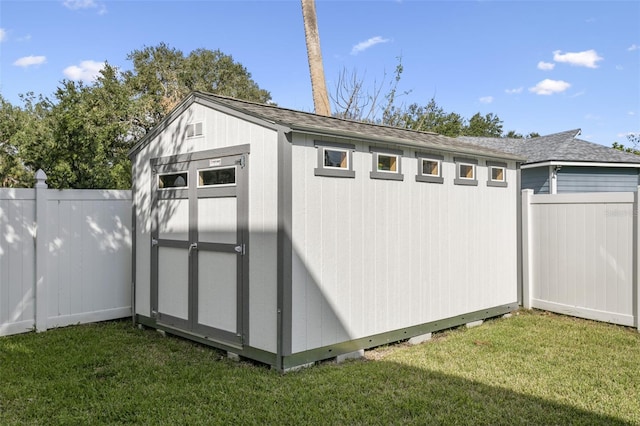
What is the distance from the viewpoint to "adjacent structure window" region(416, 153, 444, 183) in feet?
16.5

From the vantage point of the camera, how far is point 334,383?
11.6 ft

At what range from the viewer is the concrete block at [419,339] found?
486 cm

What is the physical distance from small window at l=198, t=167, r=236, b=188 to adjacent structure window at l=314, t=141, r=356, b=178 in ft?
2.77

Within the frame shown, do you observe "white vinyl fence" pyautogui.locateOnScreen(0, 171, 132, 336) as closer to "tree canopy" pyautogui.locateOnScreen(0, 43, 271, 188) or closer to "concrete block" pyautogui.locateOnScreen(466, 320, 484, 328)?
"tree canopy" pyautogui.locateOnScreen(0, 43, 271, 188)

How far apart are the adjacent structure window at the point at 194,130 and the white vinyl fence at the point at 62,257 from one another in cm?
168

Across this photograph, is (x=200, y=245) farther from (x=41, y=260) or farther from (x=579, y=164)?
(x=579, y=164)

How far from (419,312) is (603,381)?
1816 mm

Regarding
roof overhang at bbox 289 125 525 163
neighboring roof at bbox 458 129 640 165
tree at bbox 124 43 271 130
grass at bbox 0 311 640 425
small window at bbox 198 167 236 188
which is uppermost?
tree at bbox 124 43 271 130

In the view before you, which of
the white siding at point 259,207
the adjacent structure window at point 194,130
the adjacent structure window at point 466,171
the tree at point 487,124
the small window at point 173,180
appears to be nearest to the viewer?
the white siding at point 259,207

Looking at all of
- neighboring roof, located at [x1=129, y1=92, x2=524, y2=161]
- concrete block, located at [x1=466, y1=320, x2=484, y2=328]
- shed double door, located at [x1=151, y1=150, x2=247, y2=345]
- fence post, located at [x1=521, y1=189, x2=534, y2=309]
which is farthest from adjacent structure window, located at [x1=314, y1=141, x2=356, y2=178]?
fence post, located at [x1=521, y1=189, x2=534, y2=309]

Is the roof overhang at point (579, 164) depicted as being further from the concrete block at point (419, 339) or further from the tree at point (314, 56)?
the concrete block at point (419, 339)

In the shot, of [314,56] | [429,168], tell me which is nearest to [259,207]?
[429,168]

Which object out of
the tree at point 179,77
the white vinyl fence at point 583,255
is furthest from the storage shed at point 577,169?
the tree at point 179,77

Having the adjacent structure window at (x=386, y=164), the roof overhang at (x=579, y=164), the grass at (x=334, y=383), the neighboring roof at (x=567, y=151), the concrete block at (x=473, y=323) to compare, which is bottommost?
the concrete block at (x=473, y=323)
